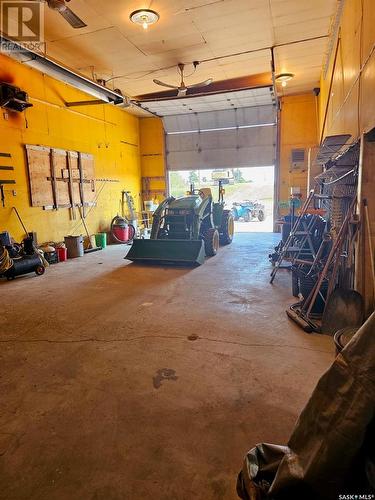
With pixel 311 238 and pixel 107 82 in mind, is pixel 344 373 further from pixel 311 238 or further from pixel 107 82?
pixel 107 82

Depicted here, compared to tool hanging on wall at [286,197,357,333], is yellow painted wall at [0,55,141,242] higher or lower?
higher

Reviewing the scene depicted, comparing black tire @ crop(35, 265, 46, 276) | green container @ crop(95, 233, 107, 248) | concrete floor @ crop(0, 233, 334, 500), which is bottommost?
concrete floor @ crop(0, 233, 334, 500)

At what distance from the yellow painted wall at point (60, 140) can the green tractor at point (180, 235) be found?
248 cm

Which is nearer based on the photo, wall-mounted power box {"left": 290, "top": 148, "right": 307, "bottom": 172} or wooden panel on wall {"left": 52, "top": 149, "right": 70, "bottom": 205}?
wooden panel on wall {"left": 52, "top": 149, "right": 70, "bottom": 205}

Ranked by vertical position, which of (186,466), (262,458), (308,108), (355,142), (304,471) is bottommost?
(186,466)

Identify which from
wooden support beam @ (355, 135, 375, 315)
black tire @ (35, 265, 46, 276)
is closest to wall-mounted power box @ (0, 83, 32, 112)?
black tire @ (35, 265, 46, 276)

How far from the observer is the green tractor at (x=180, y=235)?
18.9 feet

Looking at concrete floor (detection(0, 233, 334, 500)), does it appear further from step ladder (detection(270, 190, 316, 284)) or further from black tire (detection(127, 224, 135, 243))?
black tire (detection(127, 224, 135, 243))

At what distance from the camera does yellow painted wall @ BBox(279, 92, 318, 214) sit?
29.7 ft

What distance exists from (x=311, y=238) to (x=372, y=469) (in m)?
3.94

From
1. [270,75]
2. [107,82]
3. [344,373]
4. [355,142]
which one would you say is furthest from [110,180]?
[344,373]

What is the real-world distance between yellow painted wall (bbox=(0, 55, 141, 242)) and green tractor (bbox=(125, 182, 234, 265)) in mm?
2482

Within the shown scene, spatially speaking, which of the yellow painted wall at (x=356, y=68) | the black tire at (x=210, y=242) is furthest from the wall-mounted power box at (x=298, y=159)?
the yellow painted wall at (x=356, y=68)

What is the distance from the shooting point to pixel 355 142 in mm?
3092
